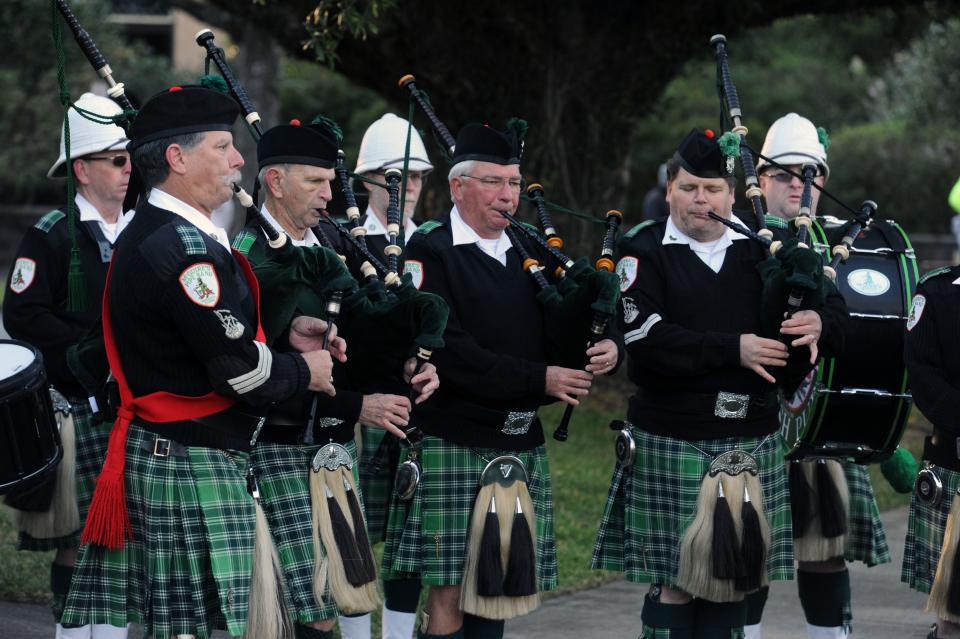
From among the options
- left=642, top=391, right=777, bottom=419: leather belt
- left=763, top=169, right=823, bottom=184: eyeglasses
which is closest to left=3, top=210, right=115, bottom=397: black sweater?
left=642, top=391, right=777, bottom=419: leather belt

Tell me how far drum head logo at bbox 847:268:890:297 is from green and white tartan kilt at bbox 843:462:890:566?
73 cm

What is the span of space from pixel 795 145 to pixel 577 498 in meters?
3.42

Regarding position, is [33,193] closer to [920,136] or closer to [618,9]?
[920,136]

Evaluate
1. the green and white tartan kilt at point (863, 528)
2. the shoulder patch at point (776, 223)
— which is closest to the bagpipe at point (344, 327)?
the shoulder patch at point (776, 223)

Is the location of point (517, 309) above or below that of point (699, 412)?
above

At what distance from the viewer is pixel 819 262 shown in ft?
15.4

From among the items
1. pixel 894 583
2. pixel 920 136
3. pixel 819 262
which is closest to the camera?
pixel 819 262

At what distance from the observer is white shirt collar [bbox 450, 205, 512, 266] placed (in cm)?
496

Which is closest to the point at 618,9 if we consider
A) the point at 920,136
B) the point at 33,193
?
the point at 920,136

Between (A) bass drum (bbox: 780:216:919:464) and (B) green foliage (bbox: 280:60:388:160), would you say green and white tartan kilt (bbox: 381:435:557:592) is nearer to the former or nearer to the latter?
(A) bass drum (bbox: 780:216:919:464)

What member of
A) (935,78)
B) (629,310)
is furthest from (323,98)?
(629,310)

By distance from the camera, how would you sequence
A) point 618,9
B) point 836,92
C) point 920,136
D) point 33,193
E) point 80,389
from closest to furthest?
point 80,389 < point 618,9 < point 920,136 < point 33,193 < point 836,92

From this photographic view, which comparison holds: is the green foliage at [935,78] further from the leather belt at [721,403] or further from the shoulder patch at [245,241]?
the shoulder patch at [245,241]

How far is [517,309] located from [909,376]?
1.31 m
